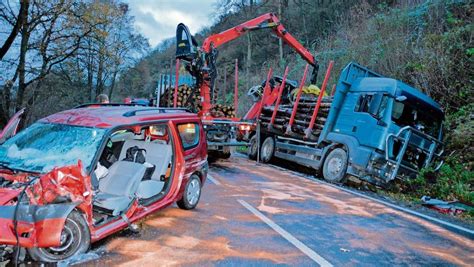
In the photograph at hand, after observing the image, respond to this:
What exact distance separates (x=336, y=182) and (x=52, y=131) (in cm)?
747

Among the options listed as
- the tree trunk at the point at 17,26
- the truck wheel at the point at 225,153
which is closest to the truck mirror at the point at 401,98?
the truck wheel at the point at 225,153

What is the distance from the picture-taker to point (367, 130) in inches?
379

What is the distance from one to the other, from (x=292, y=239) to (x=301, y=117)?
7.61 m

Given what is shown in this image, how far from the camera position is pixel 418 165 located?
9.59 metres

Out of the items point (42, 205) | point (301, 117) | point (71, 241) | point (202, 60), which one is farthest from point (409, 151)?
point (42, 205)

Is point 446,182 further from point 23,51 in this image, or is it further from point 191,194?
point 23,51

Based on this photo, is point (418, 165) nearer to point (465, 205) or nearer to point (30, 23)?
point (465, 205)

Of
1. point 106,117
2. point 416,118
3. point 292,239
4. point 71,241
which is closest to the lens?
point 71,241

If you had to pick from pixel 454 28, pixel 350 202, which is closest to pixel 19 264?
pixel 350 202

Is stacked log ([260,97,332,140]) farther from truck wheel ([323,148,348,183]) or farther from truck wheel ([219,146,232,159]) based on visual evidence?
truck wheel ([219,146,232,159])

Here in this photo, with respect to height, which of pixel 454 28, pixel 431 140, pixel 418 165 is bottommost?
pixel 418 165

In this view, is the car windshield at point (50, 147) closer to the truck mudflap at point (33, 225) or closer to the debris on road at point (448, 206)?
the truck mudflap at point (33, 225)

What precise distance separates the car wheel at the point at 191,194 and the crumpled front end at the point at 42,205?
2.23 metres

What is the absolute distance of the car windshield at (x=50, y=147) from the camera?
4239 mm
